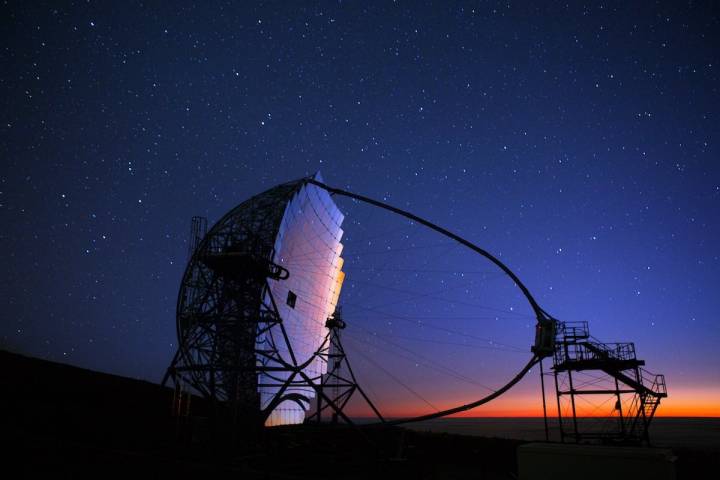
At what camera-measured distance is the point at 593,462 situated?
494 inches

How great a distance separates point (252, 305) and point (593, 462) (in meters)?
13.6

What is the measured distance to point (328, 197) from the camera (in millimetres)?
25203

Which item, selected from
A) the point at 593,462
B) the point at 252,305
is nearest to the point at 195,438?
the point at 252,305

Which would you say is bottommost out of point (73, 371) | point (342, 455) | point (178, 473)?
point (342, 455)

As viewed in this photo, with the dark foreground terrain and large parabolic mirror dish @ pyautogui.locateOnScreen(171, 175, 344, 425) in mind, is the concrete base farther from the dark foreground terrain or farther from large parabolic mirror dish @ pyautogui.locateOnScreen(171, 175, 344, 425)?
large parabolic mirror dish @ pyautogui.locateOnScreen(171, 175, 344, 425)

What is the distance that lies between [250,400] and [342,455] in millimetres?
4305

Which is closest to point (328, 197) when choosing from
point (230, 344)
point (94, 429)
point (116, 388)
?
point (230, 344)

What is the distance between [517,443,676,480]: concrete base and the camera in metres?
11.9

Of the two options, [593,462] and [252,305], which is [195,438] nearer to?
[252,305]

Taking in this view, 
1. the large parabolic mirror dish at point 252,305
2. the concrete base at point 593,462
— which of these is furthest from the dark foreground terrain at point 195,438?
the concrete base at point 593,462

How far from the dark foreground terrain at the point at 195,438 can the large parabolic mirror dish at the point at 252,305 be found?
5.78ft

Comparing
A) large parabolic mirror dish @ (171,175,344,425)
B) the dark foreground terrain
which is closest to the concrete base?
the dark foreground terrain

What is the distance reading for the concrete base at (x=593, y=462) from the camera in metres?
11.9

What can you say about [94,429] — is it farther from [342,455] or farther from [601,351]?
[601,351]
